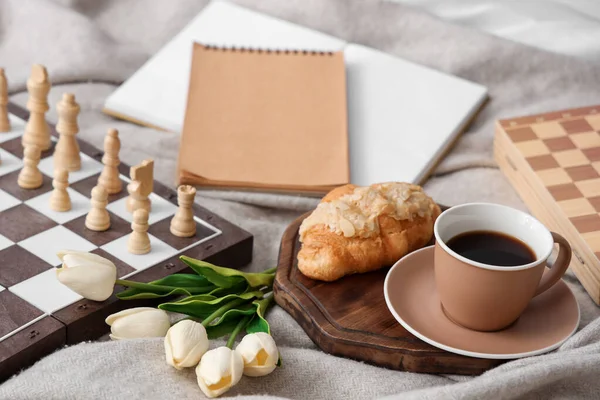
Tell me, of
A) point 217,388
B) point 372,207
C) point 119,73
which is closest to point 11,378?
point 217,388

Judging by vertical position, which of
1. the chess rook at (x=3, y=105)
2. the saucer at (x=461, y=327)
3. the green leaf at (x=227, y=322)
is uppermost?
the chess rook at (x=3, y=105)

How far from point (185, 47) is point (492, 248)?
80 cm

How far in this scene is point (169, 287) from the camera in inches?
39.4

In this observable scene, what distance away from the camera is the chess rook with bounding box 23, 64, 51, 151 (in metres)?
1.23

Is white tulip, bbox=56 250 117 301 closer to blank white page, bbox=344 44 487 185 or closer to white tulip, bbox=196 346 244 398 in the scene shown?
white tulip, bbox=196 346 244 398

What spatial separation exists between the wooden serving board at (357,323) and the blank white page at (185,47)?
19.6 inches

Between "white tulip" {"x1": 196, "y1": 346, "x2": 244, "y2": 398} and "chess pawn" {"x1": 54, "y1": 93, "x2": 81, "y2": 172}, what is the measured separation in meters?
0.46

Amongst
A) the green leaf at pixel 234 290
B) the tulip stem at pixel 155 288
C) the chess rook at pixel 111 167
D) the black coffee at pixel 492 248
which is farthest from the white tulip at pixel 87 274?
the black coffee at pixel 492 248

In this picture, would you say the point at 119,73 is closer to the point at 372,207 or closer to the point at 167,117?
the point at 167,117

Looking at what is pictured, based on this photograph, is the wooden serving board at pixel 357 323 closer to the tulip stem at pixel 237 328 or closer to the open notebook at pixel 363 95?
the tulip stem at pixel 237 328

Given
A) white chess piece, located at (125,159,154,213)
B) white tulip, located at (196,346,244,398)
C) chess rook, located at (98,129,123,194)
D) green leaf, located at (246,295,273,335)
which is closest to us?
white tulip, located at (196,346,244,398)

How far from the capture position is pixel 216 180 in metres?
1.25

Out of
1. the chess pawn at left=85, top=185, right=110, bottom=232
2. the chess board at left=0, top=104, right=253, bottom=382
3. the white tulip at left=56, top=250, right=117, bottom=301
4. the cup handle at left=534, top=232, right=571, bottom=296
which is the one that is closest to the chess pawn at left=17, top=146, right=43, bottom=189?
the chess board at left=0, top=104, right=253, bottom=382

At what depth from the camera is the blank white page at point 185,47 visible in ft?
4.73
